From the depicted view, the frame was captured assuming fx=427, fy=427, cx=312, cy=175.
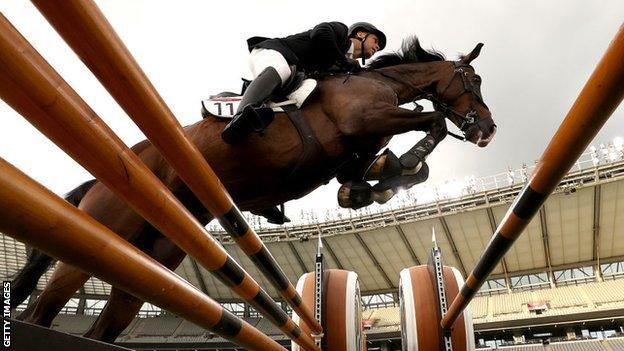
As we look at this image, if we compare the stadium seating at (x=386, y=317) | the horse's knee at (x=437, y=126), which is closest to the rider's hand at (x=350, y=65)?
the horse's knee at (x=437, y=126)

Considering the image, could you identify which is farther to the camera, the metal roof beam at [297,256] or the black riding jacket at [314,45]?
the metal roof beam at [297,256]

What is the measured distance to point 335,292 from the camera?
4855 millimetres

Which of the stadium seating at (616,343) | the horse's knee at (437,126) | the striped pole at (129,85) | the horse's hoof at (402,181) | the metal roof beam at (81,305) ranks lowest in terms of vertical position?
the striped pole at (129,85)

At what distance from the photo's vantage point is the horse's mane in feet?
10.3

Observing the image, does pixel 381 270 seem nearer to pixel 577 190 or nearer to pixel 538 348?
pixel 538 348

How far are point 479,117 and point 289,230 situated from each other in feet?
65.8

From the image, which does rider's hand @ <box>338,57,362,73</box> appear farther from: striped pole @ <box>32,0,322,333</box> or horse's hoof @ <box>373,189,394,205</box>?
striped pole @ <box>32,0,322,333</box>

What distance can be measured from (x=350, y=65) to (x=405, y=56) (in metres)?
0.58

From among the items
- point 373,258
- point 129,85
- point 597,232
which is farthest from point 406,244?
point 129,85

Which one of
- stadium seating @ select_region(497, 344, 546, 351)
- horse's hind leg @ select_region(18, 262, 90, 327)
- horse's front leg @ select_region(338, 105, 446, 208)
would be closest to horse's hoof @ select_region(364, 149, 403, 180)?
horse's front leg @ select_region(338, 105, 446, 208)

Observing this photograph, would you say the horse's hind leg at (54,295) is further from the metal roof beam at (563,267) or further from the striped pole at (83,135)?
the metal roof beam at (563,267)

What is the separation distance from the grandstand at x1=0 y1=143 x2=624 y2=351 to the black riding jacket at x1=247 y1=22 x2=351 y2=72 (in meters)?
17.8

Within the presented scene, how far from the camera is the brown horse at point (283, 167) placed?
202 centimetres

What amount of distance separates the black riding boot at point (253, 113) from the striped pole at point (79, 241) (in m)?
1.02
